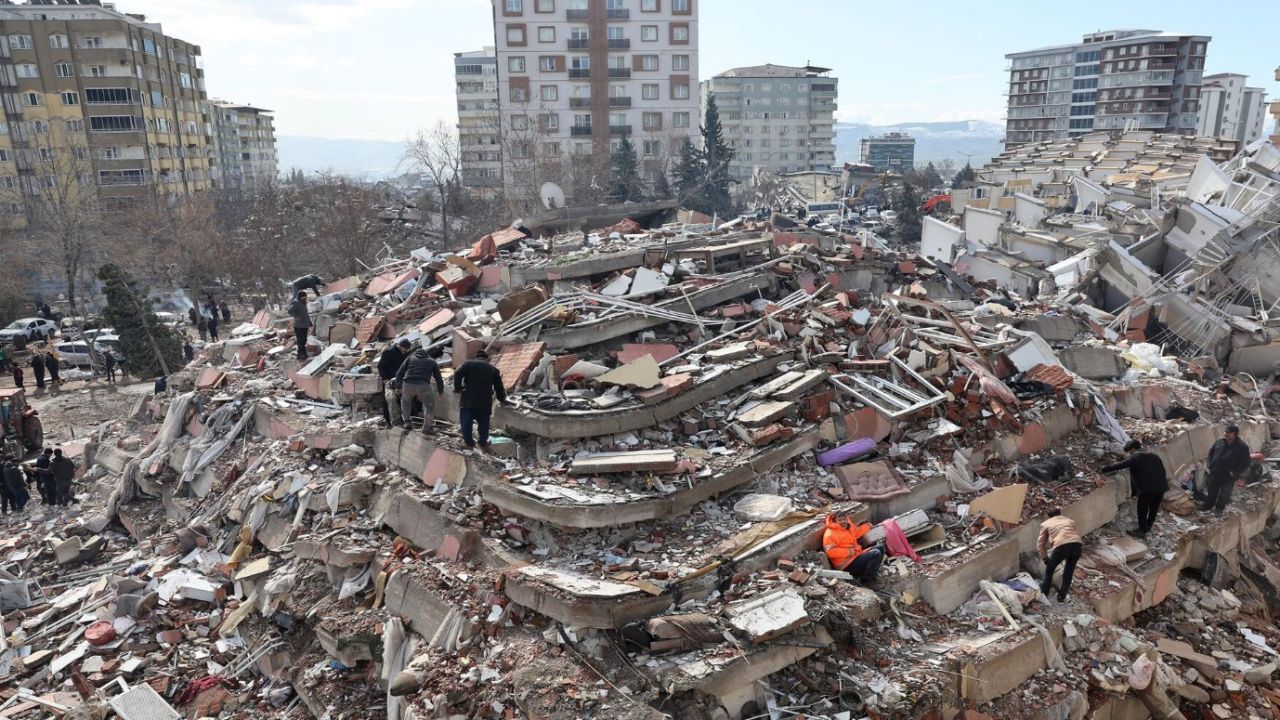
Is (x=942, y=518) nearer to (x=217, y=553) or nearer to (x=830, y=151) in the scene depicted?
(x=217, y=553)

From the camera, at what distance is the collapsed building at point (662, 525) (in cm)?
591

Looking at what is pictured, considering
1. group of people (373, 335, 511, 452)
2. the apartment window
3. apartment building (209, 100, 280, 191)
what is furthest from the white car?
apartment building (209, 100, 280, 191)

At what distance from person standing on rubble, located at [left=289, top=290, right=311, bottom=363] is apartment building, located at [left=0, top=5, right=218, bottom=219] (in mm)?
33882

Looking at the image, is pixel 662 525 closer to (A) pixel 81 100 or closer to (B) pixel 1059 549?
(B) pixel 1059 549

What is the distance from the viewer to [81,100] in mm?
39875

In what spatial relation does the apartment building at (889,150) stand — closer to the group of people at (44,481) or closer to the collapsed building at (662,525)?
the collapsed building at (662,525)

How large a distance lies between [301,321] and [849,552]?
8.41m

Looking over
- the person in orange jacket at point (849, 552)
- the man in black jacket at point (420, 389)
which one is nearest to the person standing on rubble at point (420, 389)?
the man in black jacket at point (420, 389)

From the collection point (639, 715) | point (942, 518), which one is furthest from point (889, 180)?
point (639, 715)

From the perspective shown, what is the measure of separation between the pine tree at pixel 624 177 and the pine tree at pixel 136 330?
18930mm

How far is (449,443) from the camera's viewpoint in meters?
8.20

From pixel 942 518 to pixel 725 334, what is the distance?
3388 millimetres

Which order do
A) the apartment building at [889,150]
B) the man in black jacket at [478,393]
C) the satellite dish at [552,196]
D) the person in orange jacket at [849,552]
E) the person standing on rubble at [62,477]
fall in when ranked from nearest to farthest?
the person in orange jacket at [849,552], the man in black jacket at [478,393], the person standing on rubble at [62,477], the satellite dish at [552,196], the apartment building at [889,150]

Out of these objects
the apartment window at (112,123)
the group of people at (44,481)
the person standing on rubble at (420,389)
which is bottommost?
the group of people at (44,481)
